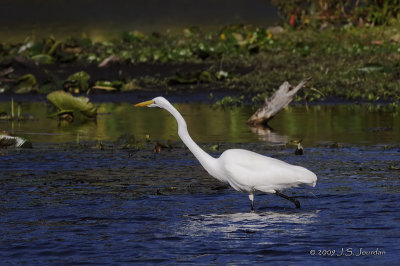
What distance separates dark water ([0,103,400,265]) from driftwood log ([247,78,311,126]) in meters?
1.42

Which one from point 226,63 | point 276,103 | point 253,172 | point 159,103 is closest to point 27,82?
point 226,63

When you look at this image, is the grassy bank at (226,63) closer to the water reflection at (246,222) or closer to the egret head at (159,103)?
the egret head at (159,103)

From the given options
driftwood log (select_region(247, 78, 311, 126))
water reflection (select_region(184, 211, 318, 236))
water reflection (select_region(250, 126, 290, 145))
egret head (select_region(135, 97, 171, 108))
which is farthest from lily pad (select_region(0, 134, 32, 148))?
water reflection (select_region(184, 211, 318, 236))

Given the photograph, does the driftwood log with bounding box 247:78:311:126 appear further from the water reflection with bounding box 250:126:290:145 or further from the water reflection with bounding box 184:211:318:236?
the water reflection with bounding box 184:211:318:236

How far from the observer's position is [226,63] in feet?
86.1

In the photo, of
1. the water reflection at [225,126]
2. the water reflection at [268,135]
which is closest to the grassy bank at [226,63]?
the water reflection at [225,126]

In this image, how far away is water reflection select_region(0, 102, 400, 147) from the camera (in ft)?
50.9

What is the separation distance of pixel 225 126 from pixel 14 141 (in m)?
4.73

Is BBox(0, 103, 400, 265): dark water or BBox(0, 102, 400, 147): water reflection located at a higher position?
BBox(0, 102, 400, 147): water reflection

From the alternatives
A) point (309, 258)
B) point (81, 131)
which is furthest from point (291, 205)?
point (81, 131)

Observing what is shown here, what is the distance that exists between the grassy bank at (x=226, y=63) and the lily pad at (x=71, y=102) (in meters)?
4.47

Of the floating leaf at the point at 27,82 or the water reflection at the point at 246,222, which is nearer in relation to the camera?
the water reflection at the point at 246,222

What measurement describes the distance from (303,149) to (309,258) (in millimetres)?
6449

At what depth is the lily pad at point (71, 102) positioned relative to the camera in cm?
1786
